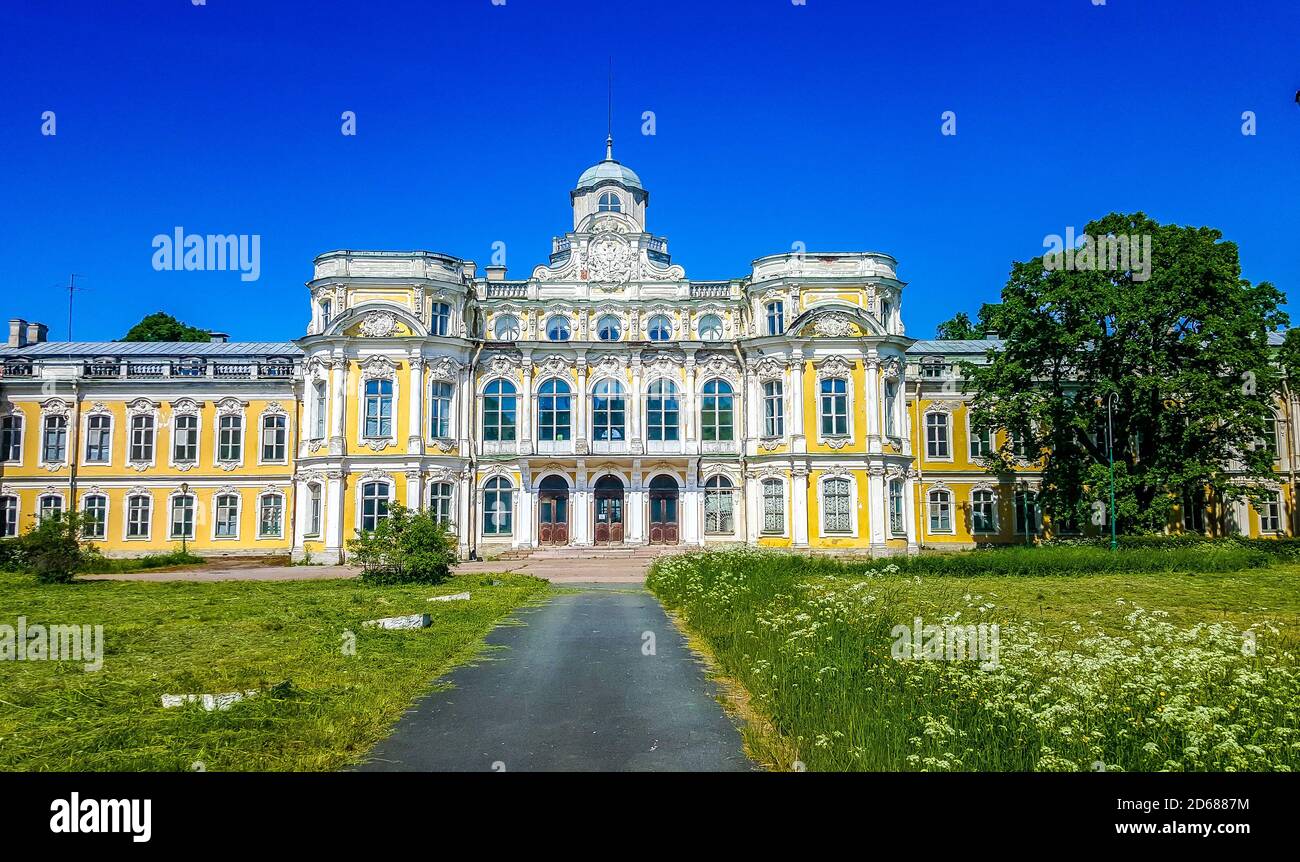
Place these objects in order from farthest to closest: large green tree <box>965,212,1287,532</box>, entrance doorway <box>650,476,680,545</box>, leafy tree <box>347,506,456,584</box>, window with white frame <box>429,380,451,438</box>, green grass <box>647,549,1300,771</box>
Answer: entrance doorway <box>650,476,680,545</box>
window with white frame <box>429,380,451,438</box>
large green tree <box>965,212,1287,532</box>
leafy tree <box>347,506,456,584</box>
green grass <box>647,549,1300,771</box>

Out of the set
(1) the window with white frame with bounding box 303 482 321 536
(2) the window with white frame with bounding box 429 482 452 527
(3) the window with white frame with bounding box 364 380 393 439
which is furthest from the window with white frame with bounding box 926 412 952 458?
(1) the window with white frame with bounding box 303 482 321 536

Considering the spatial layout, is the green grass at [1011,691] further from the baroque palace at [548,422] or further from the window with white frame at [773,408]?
the window with white frame at [773,408]

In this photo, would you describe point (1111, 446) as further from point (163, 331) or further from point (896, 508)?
point (163, 331)

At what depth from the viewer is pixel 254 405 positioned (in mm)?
41094

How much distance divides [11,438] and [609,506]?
26929mm

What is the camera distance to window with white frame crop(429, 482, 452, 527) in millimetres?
36625

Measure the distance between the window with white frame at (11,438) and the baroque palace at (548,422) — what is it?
100 mm

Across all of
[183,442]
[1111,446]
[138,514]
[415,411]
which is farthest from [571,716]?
[138,514]

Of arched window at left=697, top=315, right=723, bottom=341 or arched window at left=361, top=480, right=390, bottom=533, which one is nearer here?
arched window at left=361, top=480, right=390, bottom=533

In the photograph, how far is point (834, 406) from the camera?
37469 mm

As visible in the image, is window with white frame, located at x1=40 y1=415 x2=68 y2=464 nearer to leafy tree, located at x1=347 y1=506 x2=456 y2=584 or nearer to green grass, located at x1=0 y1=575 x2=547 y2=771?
leafy tree, located at x1=347 y1=506 x2=456 y2=584

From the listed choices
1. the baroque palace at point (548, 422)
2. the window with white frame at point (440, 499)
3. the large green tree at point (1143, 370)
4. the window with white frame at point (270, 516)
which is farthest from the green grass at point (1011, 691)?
the window with white frame at point (270, 516)

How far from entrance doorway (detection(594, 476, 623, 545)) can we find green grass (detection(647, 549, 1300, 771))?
24639 mm
